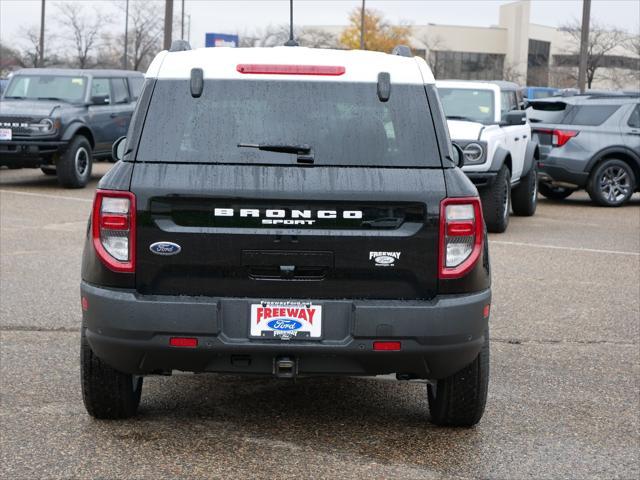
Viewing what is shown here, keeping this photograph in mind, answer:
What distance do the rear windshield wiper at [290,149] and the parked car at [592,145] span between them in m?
12.6

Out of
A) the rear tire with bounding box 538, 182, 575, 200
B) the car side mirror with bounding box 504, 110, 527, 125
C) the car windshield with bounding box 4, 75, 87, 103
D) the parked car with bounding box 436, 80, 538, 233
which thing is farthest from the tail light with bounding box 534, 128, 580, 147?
the car windshield with bounding box 4, 75, 87, 103

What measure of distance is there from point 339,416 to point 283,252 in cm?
124

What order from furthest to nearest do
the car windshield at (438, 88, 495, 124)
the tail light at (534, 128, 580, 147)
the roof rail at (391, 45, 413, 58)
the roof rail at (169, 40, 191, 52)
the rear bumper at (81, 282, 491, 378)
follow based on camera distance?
the tail light at (534, 128, 580, 147) < the car windshield at (438, 88, 495, 124) < the roof rail at (391, 45, 413, 58) < the roof rail at (169, 40, 191, 52) < the rear bumper at (81, 282, 491, 378)

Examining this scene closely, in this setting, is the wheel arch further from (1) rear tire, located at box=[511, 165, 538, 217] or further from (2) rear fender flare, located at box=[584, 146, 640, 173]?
(1) rear tire, located at box=[511, 165, 538, 217]

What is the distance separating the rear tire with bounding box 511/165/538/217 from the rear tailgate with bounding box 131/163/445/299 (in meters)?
10.6

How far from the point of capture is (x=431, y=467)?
4.65 meters

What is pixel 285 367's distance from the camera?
4.55m

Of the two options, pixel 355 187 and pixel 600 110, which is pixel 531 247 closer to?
pixel 600 110

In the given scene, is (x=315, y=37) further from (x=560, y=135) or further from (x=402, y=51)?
(x=402, y=51)

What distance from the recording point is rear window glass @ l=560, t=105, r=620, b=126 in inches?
664

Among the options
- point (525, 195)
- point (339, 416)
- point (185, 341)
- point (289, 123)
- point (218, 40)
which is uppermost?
point (218, 40)

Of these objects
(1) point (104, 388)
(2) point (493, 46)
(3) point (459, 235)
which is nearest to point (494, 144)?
(3) point (459, 235)

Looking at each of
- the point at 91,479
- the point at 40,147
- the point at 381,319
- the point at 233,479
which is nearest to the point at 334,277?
the point at 381,319

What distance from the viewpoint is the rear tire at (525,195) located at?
15.0 meters
